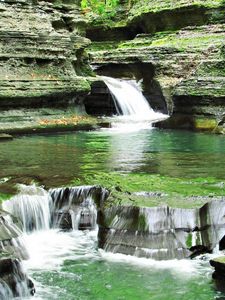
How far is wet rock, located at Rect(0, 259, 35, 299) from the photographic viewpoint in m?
6.40

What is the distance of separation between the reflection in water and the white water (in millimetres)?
3880

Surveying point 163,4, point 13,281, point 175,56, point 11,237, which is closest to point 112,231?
point 11,237

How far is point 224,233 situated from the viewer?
8.22 metres

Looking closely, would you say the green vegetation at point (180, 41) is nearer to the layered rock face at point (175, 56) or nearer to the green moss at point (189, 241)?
the layered rock face at point (175, 56)

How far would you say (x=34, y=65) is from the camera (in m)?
19.5

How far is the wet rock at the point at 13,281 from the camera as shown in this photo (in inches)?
252

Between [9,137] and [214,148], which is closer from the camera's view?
[214,148]

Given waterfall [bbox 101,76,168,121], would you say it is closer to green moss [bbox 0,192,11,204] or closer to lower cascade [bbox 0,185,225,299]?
lower cascade [bbox 0,185,225,299]

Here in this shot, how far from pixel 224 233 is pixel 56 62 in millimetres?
13282

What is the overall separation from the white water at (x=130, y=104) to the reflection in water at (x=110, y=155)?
12.7 feet

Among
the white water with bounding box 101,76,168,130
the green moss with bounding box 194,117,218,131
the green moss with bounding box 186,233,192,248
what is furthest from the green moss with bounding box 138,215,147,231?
the white water with bounding box 101,76,168,130

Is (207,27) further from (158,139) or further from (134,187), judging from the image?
(134,187)

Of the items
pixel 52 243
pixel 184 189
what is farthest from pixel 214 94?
pixel 52 243

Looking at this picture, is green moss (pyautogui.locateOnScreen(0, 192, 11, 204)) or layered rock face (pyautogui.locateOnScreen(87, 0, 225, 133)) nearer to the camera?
green moss (pyautogui.locateOnScreen(0, 192, 11, 204))
